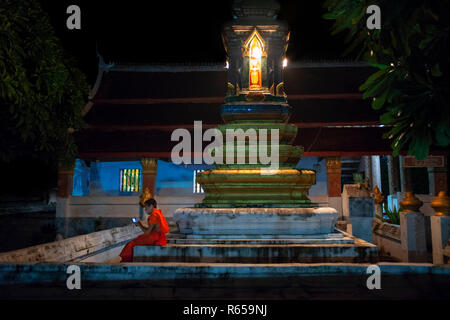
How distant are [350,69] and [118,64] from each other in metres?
11.7

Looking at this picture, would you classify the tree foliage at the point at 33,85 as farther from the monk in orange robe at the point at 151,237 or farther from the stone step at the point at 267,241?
the stone step at the point at 267,241

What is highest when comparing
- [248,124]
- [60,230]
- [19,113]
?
[19,113]

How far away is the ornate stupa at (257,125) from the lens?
4.85m

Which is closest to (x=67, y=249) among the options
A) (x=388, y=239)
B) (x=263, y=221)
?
(x=263, y=221)

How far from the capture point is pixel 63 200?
1302 cm

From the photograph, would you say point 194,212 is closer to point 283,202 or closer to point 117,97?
point 283,202

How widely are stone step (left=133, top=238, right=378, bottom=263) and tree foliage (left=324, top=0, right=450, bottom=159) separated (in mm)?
1721

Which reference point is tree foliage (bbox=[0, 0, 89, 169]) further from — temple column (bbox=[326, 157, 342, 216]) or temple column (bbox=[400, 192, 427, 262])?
temple column (bbox=[326, 157, 342, 216])

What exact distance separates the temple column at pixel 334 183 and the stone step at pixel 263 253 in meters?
8.80

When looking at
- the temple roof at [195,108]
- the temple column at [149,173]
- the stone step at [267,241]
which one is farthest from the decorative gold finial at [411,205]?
the temple column at [149,173]

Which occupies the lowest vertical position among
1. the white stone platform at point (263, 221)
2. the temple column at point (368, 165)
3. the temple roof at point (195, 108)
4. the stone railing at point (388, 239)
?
the stone railing at point (388, 239)

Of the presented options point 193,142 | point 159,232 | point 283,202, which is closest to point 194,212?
point 159,232

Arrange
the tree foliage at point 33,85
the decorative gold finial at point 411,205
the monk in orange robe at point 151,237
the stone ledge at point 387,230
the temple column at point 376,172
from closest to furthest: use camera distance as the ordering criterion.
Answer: the monk in orange robe at point 151,237, the tree foliage at point 33,85, the decorative gold finial at point 411,205, the stone ledge at point 387,230, the temple column at point 376,172

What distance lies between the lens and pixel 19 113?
274 inches
